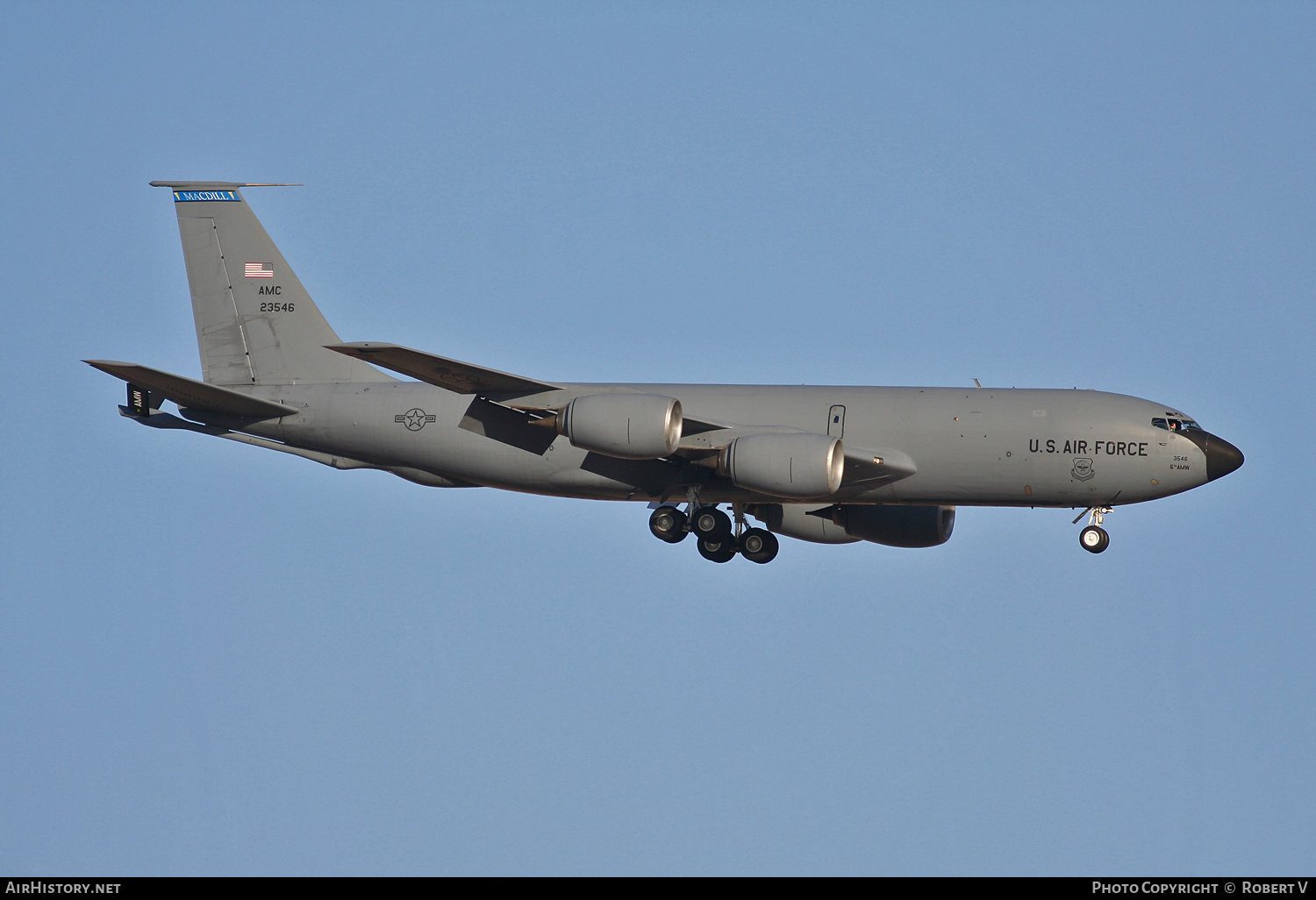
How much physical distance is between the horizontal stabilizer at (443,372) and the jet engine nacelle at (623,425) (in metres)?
2.02

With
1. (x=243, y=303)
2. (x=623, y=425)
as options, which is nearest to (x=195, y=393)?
(x=243, y=303)

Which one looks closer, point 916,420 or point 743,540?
point 916,420

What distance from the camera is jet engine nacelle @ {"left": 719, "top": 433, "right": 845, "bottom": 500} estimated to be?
1810 inches

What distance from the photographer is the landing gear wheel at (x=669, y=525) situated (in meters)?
49.2

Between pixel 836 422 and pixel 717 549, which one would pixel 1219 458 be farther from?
pixel 717 549

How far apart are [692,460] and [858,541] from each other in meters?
7.62

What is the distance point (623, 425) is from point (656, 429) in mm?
830

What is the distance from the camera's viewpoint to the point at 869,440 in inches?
1892

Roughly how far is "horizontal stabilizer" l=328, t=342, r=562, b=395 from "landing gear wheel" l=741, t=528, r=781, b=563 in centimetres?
695

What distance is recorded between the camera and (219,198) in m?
52.8

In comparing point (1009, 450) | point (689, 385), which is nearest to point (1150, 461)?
point (1009, 450)

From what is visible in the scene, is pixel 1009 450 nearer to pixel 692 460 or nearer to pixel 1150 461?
pixel 1150 461
